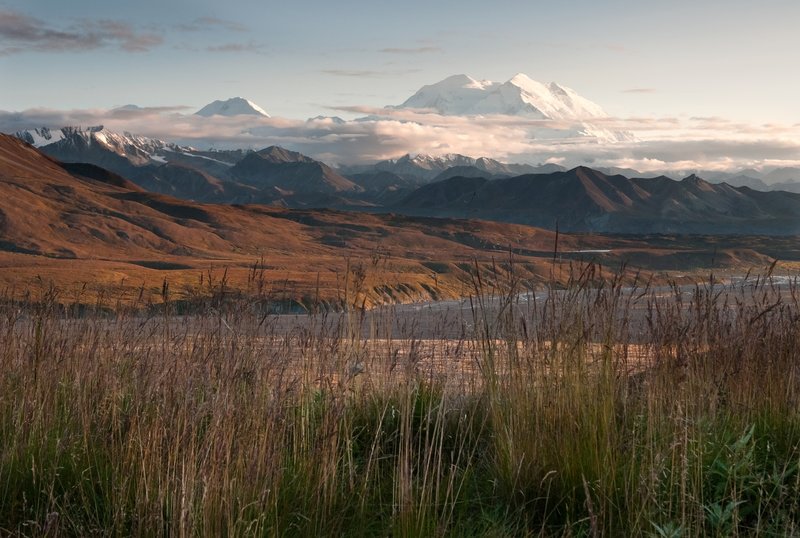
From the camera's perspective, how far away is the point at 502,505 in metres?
4.47

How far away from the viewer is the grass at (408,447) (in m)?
3.71

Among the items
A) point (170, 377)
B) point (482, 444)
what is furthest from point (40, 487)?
point (482, 444)

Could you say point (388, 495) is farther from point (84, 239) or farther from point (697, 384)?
point (84, 239)

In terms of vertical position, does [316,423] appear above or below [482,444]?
above

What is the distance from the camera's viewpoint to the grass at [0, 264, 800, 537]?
3713 mm

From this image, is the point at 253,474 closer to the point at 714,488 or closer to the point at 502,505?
the point at 502,505

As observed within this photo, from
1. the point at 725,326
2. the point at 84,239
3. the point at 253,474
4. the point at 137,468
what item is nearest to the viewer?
the point at 253,474

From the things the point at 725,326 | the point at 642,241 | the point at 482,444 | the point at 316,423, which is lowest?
the point at 642,241

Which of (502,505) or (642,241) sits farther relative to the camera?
(642,241)

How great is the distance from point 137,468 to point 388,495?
1523 millimetres

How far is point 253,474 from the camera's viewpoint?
11.7 ft

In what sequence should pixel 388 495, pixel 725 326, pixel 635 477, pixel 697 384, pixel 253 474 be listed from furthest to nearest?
pixel 725 326, pixel 697 384, pixel 388 495, pixel 635 477, pixel 253 474

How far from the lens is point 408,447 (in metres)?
3.90

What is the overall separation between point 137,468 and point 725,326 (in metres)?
5.03
